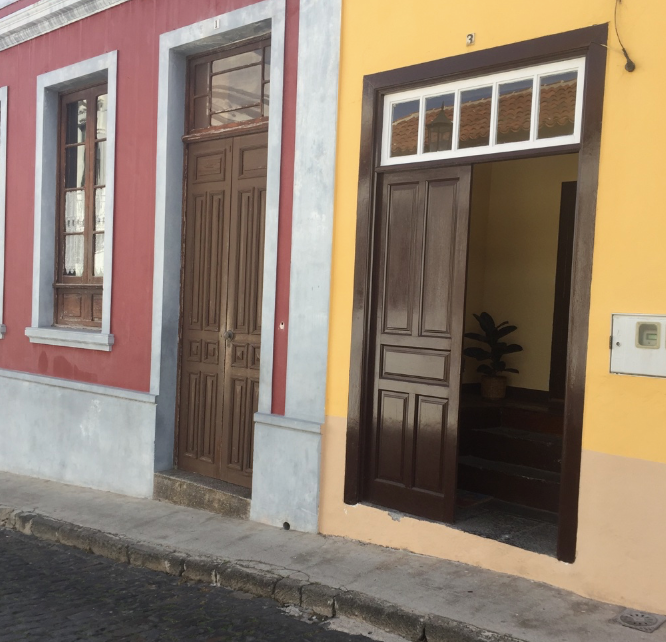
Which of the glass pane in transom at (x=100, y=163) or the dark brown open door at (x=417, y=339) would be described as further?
the glass pane in transom at (x=100, y=163)

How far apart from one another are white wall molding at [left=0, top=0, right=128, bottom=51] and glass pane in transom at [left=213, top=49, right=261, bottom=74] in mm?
1409

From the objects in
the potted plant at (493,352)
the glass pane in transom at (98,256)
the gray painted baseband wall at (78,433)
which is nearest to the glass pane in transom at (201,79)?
the glass pane in transom at (98,256)

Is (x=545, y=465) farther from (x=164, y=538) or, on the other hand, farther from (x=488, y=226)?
(x=164, y=538)

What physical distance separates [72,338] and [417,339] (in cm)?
434

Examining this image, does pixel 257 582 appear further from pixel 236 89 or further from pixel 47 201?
pixel 47 201

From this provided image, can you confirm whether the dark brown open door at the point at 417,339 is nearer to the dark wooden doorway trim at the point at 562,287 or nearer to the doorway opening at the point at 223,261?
the doorway opening at the point at 223,261

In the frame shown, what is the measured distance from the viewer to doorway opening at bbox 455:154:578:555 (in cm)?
632

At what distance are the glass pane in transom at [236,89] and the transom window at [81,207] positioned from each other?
68.9 inches

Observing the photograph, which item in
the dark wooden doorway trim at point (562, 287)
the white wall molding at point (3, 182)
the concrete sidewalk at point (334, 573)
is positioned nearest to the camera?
the concrete sidewalk at point (334, 573)

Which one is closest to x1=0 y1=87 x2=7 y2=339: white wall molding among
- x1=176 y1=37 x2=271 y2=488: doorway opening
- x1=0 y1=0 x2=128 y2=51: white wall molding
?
x1=0 y1=0 x2=128 y2=51: white wall molding

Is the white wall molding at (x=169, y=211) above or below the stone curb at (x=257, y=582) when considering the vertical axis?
above

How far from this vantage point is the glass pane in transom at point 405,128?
5781 mm

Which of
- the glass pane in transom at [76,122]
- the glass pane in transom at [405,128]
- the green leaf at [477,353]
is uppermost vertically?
the glass pane in transom at [76,122]

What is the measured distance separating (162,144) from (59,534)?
361 cm
